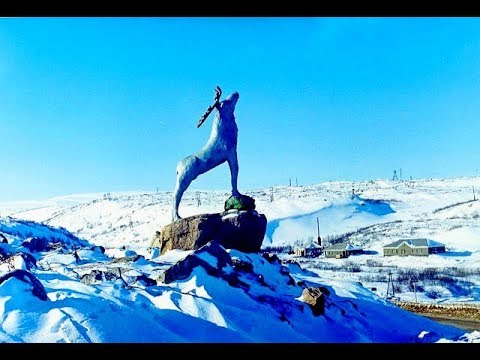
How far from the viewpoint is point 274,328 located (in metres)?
7.55

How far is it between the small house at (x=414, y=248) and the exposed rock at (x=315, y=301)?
96.9ft

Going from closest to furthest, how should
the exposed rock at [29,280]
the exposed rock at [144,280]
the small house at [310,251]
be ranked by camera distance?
1. the exposed rock at [29,280]
2. the exposed rock at [144,280]
3. the small house at [310,251]

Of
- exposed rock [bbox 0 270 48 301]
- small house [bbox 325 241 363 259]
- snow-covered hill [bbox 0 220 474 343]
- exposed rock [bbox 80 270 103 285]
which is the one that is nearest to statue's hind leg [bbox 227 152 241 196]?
snow-covered hill [bbox 0 220 474 343]

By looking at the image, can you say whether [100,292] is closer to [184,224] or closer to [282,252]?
[184,224]

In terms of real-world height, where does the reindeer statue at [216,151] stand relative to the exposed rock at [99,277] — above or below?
above

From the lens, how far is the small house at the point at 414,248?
121 ft

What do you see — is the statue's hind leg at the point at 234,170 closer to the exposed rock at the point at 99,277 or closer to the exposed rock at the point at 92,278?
the exposed rock at the point at 99,277

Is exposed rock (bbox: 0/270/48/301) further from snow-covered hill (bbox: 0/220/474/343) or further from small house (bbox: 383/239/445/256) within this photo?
small house (bbox: 383/239/445/256)

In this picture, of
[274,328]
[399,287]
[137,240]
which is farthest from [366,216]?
[274,328]

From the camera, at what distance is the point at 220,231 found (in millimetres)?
12578

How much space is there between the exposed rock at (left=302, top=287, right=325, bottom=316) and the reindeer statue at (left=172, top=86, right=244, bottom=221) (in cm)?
438

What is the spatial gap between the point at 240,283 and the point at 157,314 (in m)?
2.56

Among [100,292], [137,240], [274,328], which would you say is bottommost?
[137,240]

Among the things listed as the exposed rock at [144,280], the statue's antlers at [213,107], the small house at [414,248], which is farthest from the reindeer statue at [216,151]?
the small house at [414,248]
